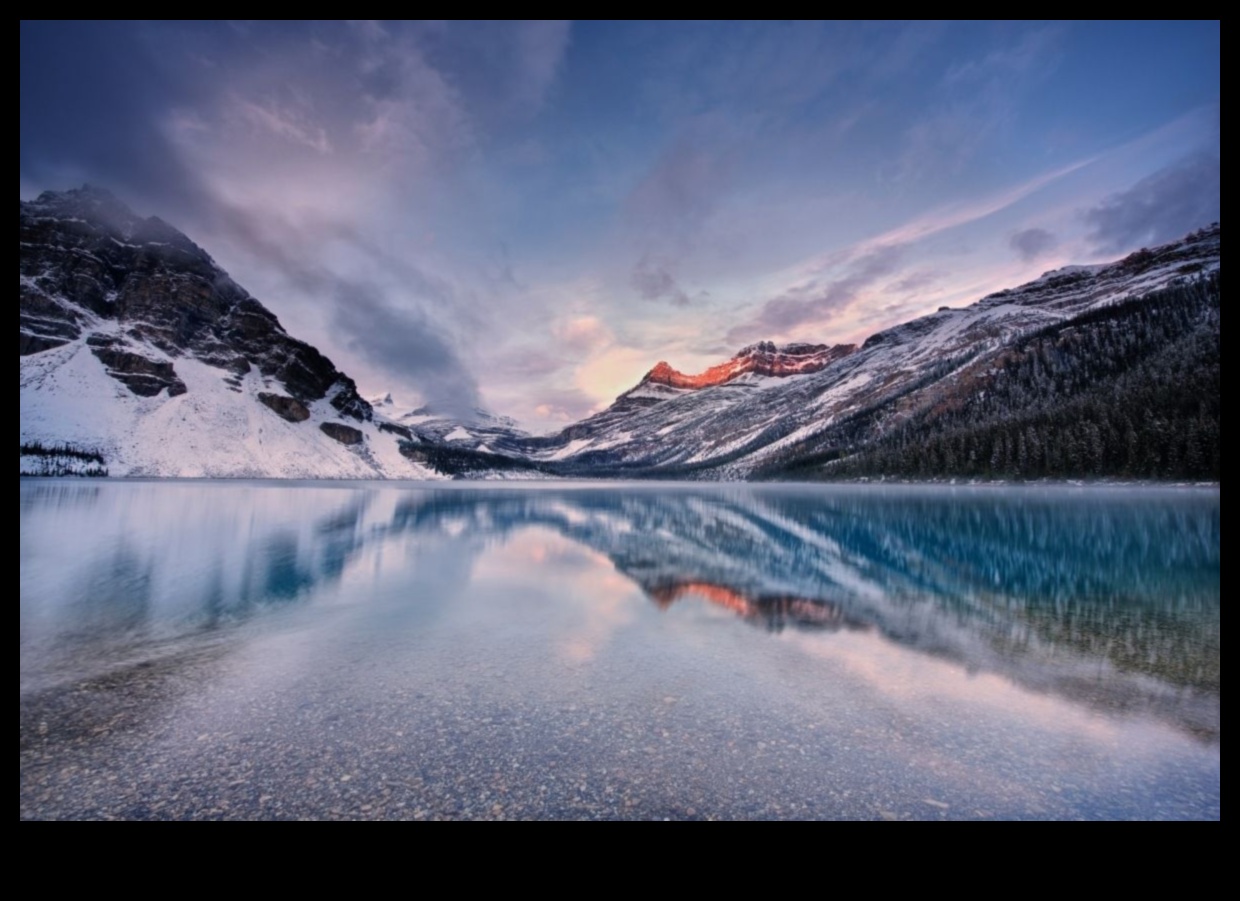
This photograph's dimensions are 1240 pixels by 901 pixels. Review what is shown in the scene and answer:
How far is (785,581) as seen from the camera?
29969 mm

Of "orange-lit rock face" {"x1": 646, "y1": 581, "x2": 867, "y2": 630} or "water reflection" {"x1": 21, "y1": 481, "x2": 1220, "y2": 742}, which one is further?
"orange-lit rock face" {"x1": 646, "y1": 581, "x2": 867, "y2": 630}

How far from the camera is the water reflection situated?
56.0 feet

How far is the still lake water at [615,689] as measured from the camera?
978 cm

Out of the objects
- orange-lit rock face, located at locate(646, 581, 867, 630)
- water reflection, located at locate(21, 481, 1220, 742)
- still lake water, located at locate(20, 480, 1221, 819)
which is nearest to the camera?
still lake water, located at locate(20, 480, 1221, 819)

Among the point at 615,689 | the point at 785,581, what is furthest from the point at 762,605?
the point at 615,689

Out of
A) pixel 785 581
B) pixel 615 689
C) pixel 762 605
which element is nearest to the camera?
pixel 615 689

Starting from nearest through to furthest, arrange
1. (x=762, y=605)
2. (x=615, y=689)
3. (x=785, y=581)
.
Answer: (x=615, y=689), (x=762, y=605), (x=785, y=581)

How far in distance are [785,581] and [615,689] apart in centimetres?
1747

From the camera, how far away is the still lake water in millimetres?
9784

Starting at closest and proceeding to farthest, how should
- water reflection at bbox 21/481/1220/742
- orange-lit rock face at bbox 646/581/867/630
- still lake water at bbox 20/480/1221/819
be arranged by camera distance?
1. still lake water at bbox 20/480/1221/819
2. water reflection at bbox 21/481/1220/742
3. orange-lit rock face at bbox 646/581/867/630

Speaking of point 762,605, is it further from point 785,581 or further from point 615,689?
point 615,689

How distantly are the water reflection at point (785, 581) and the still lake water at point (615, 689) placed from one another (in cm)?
Result: 22

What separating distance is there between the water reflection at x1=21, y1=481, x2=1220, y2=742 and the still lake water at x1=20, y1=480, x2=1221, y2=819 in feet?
0.71
